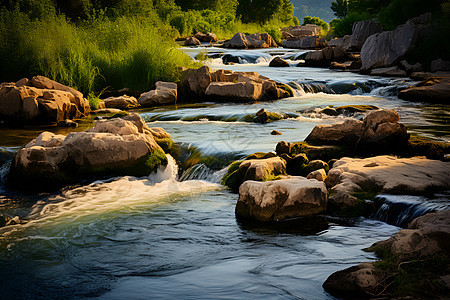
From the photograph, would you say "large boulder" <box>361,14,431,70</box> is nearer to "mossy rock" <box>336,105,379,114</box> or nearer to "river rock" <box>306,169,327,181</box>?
"mossy rock" <box>336,105,379,114</box>

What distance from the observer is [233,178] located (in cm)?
721

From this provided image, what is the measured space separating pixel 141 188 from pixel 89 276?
3082 millimetres

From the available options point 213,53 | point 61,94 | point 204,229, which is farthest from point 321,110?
point 213,53

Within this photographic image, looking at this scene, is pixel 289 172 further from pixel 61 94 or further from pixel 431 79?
pixel 431 79

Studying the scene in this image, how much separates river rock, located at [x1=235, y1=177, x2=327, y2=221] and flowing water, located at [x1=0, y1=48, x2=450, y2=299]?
0.20 meters

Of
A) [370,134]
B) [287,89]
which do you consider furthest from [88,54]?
[370,134]

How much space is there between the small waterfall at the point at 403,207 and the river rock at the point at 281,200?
654 mm

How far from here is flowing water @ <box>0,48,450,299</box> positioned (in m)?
4.02

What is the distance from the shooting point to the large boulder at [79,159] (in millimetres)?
7266

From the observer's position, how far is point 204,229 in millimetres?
5469

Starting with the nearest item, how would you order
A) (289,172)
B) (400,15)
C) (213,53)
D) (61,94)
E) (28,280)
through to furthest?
(28,280)
(289,172)
(61,94)
(400,15)
(213,53)

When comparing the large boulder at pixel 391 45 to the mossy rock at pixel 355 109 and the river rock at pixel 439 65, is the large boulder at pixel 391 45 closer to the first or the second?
the river rock at pixel 439 65

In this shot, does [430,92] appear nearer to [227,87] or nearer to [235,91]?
[235,91]

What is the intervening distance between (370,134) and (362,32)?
20.5 metres
